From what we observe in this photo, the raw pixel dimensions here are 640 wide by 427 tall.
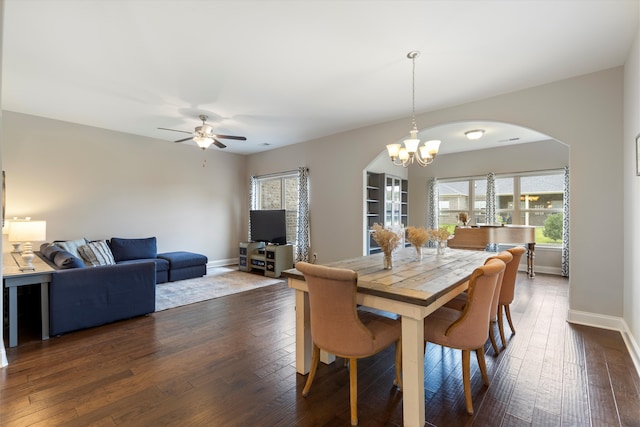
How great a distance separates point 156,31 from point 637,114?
434cm

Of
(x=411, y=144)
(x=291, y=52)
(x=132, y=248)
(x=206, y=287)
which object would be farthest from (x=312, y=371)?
(x=132, y=248)

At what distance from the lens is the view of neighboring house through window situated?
6516 millimetres

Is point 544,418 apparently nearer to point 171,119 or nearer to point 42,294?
point 42,294

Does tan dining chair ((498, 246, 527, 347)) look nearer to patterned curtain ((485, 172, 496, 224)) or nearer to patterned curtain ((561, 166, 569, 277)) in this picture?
patterned curtain ((561, 166, 569, 277))

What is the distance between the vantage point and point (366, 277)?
212 centimetres

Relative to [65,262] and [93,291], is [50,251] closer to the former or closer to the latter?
[65,262]

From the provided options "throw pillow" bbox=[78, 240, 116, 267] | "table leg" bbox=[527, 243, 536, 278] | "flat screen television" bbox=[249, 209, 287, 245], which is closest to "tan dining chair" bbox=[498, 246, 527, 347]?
"table leg" bbox=[527, 243, 536, 278]

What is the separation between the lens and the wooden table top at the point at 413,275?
1.77m

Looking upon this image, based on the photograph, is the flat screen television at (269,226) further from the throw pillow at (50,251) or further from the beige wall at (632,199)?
the beige wall at (632,199)

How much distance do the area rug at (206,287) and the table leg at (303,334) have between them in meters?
2.57

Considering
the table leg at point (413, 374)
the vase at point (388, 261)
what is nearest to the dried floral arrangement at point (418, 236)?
the vase at point (388, 261)

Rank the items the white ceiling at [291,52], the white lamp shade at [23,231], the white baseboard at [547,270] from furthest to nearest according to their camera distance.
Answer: the white baseboard at [547,270] → the white lamp shade at [23,231] → the white ceiling at [291,52]

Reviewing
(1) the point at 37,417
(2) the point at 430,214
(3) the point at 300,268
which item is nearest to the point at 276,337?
(3) the point at 300,268

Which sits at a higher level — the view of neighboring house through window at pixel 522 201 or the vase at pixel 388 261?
the view of neighboring house through window at pixel 522 201
